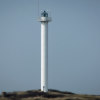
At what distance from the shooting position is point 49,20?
58562 millimetres

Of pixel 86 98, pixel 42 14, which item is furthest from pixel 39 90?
pixel 42 14

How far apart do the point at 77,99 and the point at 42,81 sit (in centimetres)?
903

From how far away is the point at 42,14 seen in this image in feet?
197

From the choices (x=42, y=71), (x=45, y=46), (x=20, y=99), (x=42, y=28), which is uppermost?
(x=42, y=28)

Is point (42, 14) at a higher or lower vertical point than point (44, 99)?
higher

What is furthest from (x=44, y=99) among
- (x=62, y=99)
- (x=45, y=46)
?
(x=45, y=46)

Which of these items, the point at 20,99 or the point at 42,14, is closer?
the point at 20,99

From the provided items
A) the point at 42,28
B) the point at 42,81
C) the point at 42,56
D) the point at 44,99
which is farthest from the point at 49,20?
the point at 44,99

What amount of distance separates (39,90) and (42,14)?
15705 mm

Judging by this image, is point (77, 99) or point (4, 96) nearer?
point (77, 99)

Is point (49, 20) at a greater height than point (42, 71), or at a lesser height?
greater

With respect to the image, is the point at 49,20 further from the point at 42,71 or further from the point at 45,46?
the point at 42,71

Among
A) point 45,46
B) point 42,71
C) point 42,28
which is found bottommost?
point 42,71

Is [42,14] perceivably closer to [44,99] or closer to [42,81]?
[42,81]
